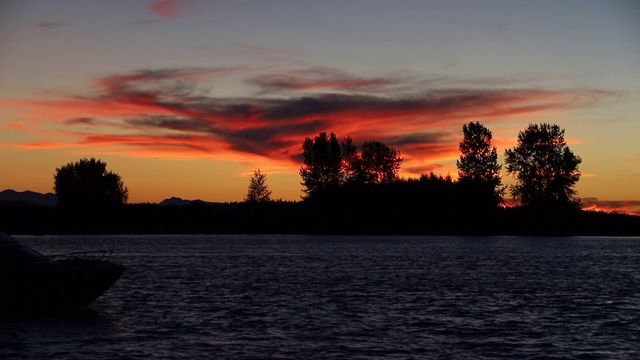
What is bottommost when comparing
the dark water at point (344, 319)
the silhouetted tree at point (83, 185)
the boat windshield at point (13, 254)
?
the dark water at point (344, 319)

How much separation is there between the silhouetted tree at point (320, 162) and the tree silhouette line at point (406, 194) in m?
0.19

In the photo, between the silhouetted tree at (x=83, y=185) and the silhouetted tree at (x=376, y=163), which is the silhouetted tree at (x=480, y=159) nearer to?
the silhouetted tree at (x=376, y=163)

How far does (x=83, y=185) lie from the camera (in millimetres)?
186000

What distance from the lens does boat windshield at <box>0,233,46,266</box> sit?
37062 mm

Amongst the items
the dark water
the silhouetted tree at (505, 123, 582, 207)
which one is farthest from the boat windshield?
the silhouetted tree at (505, 123, 582, 207)

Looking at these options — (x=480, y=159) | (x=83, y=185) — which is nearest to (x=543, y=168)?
(x=480, y=159)

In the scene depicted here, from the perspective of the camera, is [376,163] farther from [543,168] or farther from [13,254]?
[13,254]

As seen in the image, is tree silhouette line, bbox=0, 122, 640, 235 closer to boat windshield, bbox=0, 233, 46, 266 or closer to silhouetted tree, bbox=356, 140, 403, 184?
silhouetted tree, bbox=356, 140, 403, 184

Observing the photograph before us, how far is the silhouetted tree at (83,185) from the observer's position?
18588cm

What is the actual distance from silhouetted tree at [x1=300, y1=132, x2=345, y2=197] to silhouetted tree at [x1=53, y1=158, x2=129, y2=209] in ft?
172

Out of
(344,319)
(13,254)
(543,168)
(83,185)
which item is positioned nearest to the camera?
Result: (13,254)

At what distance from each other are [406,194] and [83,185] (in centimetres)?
7223

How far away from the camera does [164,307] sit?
44156 millimetres

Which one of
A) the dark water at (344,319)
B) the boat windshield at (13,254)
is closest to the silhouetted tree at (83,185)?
the dark water at (344,319)
